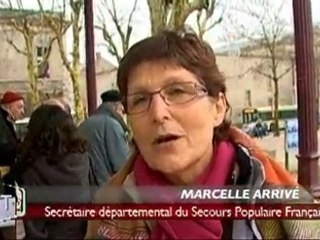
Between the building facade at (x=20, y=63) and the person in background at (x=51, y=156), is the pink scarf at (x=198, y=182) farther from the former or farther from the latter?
the building facade at (x=20, y=63)

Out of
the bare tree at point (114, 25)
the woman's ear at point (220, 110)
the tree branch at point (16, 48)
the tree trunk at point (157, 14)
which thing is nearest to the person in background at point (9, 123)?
the tree branch at point (16, 48)

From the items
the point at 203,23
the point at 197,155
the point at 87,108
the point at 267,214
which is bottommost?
the point at 267,214

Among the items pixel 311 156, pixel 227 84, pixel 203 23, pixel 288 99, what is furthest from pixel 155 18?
pixel 311 156

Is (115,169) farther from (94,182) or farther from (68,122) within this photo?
(68,122)

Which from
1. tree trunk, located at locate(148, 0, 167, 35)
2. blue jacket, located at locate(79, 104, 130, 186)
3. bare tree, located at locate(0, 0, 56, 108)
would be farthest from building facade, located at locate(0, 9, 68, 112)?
tree trunk, located at locate(148, 0, 167, 35)

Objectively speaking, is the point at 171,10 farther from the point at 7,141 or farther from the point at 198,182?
the point at 7,141

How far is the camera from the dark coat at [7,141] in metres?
1.47

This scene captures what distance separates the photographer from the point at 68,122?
1.41 m

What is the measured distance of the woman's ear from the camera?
1135mm

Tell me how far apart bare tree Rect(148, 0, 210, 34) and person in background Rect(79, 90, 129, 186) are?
0.64ft

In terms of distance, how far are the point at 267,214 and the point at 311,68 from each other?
41 cm

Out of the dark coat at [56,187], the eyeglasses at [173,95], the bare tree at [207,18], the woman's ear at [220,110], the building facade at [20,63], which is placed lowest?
the dark coat at [56,187]

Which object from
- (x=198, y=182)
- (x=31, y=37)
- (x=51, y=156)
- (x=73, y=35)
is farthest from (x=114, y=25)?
(x=198, y=182)

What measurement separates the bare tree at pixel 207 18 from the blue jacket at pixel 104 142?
272 millimetres
